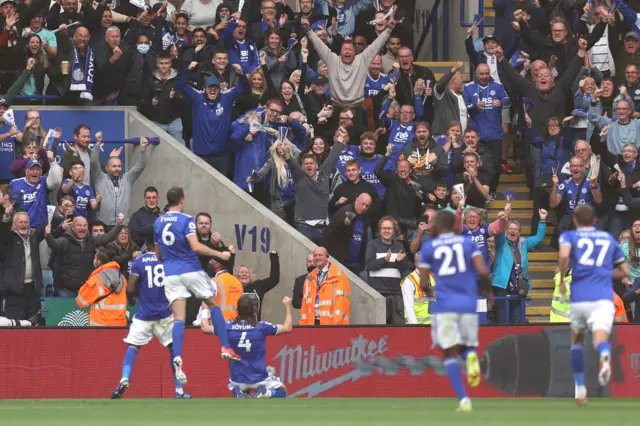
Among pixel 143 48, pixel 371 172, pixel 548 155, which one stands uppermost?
pixel 143 48

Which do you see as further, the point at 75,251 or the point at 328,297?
the point at 75,251

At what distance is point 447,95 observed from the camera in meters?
22.2

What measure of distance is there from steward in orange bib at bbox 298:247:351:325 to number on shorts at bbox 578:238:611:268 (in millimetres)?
5754

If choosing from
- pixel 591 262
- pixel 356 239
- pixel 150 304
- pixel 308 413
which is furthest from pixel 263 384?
pixel 356 239

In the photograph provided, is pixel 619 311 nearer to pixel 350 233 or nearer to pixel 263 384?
pixel 350 233

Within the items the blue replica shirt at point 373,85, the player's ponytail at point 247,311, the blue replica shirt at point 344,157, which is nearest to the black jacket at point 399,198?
the blue replica shirt at point 344,157

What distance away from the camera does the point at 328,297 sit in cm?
1894

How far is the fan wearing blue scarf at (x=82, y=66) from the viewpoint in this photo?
2086cm

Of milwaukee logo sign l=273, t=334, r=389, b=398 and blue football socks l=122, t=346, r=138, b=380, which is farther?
milwaukee logo sign l=273, t=334, r=389, b=398

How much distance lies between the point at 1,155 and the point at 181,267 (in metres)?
6.76

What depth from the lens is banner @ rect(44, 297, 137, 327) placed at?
754 inches

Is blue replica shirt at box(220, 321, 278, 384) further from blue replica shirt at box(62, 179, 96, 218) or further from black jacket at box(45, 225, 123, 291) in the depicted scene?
blue replica shirt at box(62, 179, 96, 218)

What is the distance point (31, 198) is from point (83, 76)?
252 centimetres

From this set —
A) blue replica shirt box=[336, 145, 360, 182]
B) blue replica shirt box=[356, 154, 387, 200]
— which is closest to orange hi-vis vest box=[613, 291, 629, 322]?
blue replica shirt box=[356, 154, 387, 200]
